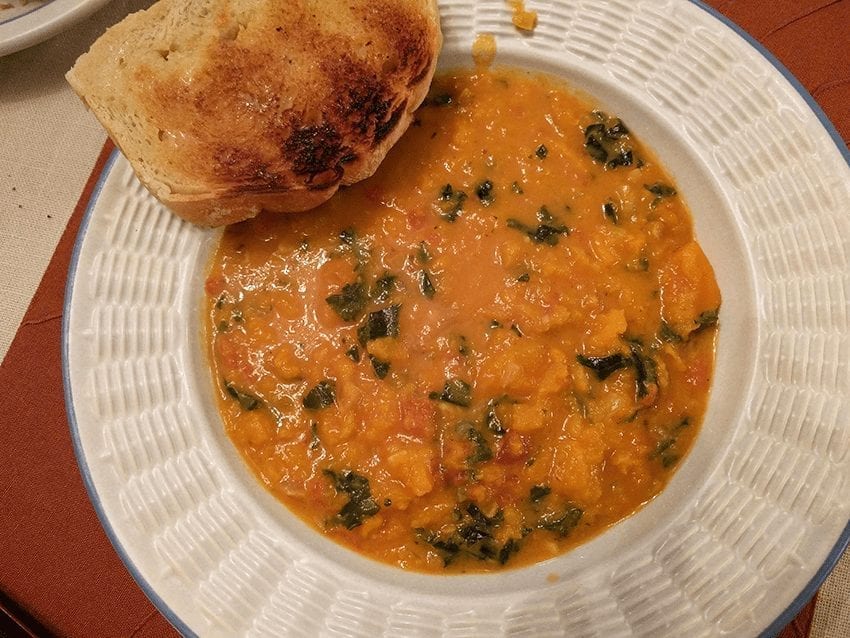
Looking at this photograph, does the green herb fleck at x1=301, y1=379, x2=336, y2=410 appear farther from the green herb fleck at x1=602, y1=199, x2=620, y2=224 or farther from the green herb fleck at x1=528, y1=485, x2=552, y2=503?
the green herb fleck at x1=602, y1=199, x2=620, y2=224

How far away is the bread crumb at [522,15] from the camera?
105 inches

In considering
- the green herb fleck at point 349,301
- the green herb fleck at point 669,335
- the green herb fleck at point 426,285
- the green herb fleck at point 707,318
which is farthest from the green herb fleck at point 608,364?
the green herb fleck at point 349,301

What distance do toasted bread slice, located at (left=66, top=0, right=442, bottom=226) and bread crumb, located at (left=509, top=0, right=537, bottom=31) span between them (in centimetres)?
34

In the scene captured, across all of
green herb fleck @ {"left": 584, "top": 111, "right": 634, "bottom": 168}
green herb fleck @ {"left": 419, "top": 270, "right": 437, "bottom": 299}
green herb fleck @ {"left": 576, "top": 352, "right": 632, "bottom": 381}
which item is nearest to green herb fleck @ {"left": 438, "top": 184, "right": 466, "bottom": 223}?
green herb fleck @ {"left": 419, "top": 270, "right": 437, "bottom": 299}

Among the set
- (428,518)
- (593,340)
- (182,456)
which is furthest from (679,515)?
(182,456)

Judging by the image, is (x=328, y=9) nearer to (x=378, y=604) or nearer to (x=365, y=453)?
(x=365, y=453)

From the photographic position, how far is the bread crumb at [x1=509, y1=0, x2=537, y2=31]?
2.67 metres

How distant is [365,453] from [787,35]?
2.60 meters

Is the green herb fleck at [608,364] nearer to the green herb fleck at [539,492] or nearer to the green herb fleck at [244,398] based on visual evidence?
the green herb fleck at [539,492]

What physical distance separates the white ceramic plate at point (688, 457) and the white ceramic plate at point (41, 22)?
0.73m

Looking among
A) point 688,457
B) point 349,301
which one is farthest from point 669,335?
point 349,301

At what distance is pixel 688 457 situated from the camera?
8.50 feet

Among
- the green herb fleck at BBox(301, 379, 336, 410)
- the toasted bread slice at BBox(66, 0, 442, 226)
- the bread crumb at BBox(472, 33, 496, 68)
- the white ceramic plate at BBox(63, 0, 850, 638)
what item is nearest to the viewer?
the white ceramic plate at BBox(63, 0, 850, 638)

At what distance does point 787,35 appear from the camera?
295 centimetres
